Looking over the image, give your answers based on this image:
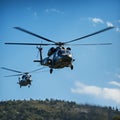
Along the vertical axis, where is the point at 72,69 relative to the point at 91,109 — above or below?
above

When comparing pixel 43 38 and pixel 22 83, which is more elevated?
pixel 43 38

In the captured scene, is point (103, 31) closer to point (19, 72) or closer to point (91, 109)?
point (19, 72)

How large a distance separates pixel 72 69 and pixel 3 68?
2508 cm

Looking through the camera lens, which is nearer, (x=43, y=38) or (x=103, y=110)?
(x=43, y=38)

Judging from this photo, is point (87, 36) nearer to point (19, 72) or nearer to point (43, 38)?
point (43, 38)

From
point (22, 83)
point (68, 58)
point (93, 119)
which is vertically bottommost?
point (93, 119)

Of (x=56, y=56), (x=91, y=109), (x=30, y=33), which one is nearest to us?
(x=30, y=33)

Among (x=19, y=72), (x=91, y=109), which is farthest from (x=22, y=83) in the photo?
(x=91, y=109)

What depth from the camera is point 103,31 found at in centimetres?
4072

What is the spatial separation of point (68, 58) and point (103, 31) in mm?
4633

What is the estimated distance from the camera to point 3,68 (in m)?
65.1

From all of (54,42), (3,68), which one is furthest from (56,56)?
(3,68)

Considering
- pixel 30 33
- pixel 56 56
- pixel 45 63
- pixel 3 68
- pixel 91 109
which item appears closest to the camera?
pixel 30 33

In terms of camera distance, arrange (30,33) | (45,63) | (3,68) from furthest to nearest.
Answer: (3,68) < (45,63) < (30,33)
